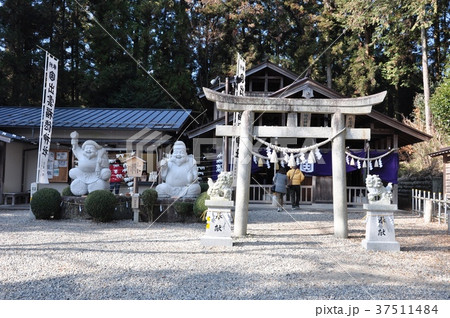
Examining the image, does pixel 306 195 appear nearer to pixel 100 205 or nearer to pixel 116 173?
pixel 116 173

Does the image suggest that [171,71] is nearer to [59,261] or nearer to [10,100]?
[10,100]

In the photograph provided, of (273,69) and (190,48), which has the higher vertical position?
(190,48)

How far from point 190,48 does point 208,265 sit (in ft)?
73.8

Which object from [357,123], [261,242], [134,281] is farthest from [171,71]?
[134,281]

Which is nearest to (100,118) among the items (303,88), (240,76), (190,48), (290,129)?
(240,76)

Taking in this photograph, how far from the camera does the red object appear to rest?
11617 mm

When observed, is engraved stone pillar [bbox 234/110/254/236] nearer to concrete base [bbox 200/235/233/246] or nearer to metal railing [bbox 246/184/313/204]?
concrete base [bbox 200/235/233/246]

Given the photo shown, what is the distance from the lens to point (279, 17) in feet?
80.4

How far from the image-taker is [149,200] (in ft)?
28.8

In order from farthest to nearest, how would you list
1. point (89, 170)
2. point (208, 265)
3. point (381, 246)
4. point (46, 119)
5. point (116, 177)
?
point (116, 177)
point (46, 119)
point (89, 170)
point (381, 246)
point (208, 265)

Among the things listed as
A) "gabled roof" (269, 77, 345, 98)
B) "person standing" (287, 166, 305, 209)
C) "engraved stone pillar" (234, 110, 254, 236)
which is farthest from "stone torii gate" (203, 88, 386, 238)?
"gabled roof" (269, 77, 345, 98)

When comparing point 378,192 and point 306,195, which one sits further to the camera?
point 306,195

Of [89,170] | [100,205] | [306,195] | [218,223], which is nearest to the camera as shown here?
[218,223]

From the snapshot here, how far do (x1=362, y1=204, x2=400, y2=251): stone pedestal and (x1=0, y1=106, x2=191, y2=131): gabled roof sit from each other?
8.61 meters
